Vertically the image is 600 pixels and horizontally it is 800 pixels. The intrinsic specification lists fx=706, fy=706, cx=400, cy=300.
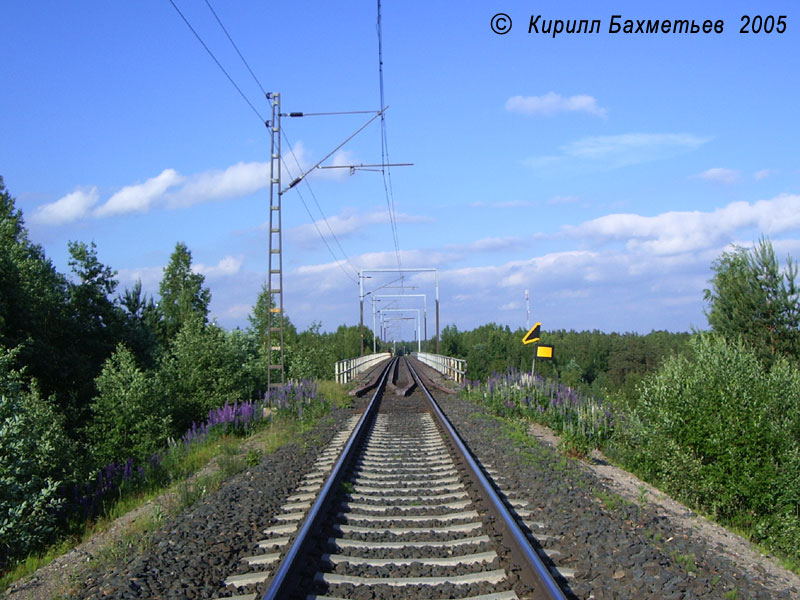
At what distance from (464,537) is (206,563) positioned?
2.09 metres

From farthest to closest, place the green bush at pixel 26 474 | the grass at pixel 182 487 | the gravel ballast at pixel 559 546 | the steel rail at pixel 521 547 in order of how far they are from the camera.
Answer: the green bush at pixel 26 474
the grass at pixel 182 487
the gravel ballast at pixel 559 546
the steel rail at pixel 521 547

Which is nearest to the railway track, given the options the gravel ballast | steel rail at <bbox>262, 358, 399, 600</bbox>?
steel rail at <bbox>262, 358, 399, 600</bbox>

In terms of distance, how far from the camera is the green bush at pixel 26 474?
7.13 m

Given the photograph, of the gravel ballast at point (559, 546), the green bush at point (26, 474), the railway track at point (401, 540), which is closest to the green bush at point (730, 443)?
the gravel ballast at point (559, 546)

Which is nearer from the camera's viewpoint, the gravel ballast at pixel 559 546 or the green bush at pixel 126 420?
the gravel ballast at pixel 559 546

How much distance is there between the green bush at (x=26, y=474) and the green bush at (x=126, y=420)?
180 inches

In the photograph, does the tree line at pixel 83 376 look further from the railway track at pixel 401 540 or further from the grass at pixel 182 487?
the railway track at pixel 401 540

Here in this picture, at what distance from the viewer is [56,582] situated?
567cm

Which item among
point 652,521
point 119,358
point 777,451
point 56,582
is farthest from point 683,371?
point 119,358

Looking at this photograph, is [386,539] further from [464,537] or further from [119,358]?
[119,358]

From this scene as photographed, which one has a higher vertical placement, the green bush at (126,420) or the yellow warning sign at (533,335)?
the yellow warning sign at (533,335)

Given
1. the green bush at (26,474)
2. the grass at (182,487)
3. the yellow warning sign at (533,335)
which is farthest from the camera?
the yellow warning sign at (533,335)

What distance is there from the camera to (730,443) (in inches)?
344

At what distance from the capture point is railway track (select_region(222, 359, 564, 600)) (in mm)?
4715
